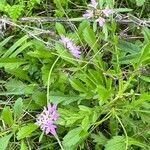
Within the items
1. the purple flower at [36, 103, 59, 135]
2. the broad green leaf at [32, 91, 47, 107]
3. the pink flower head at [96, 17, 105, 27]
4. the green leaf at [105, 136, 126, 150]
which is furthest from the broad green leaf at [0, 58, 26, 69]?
the green leaf at [105, 136, 126, 150]

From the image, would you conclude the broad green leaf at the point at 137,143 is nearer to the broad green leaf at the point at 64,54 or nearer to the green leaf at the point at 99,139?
the green leaf at the point at 99,139

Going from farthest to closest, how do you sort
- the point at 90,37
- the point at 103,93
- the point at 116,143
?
the point at 90,37 → the point at 116,143 → the point at 103,93

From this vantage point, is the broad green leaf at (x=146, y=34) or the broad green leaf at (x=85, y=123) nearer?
the broad green leaf at (x=85, y=123)

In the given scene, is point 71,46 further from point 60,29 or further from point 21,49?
point 21,49

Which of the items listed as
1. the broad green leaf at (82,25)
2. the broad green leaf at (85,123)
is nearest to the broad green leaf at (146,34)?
the broad green leaf at (82,25)

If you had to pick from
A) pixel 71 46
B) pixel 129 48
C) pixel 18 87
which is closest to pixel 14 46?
pixel 18 87

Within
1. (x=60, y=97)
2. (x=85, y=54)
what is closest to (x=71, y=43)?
(x=85, y=54)
